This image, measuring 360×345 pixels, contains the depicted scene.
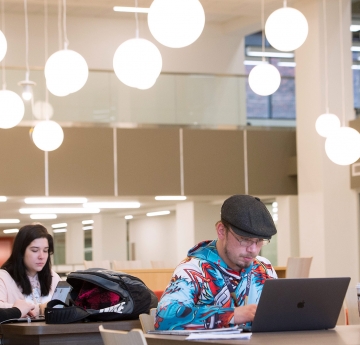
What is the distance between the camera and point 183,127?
1141 cm

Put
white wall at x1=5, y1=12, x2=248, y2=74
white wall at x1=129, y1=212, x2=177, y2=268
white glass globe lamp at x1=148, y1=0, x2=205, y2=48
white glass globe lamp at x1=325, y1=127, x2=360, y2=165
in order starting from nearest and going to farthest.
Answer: white glass globe lamp at x1=148, y1=0, x2=205, y2=48
white glass globe lamp at x1=325, y1=127, x2=360, y2=165
white wall at x1=5, y1=12, x2=248, y2=74
white wall at x1=129, y1=212, x2=177, y2=268

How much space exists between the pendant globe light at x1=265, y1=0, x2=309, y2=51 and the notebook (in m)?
2.71

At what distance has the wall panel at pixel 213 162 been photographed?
1141 cm

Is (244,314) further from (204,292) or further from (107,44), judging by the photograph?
(107,44)

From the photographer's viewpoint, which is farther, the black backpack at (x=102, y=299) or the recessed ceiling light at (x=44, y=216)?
the recessed ceiling light at (x=44, y=216)

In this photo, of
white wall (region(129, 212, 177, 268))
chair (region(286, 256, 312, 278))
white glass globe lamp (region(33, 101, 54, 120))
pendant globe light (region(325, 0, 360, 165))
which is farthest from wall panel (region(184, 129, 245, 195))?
white wall (region(129, 212, 177, 268))

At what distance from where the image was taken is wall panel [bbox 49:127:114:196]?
10648 millimetres

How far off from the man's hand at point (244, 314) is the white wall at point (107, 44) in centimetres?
1080

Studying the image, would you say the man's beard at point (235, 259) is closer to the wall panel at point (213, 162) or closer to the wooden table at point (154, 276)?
the wooden table at point (154, 276)

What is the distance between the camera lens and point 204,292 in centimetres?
283

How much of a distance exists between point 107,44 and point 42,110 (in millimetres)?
3385

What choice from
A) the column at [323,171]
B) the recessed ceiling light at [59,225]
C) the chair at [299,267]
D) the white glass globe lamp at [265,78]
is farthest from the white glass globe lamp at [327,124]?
the recessed ceiling light at [59,225]

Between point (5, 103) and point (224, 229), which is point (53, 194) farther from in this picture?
point (224, 229)

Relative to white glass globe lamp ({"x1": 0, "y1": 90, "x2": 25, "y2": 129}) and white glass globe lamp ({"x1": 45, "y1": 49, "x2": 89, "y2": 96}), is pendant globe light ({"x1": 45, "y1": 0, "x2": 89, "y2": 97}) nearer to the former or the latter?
white glass globe lamp ({"x1": 45, "y1": 49, "x2": 89, "y2": 96})
